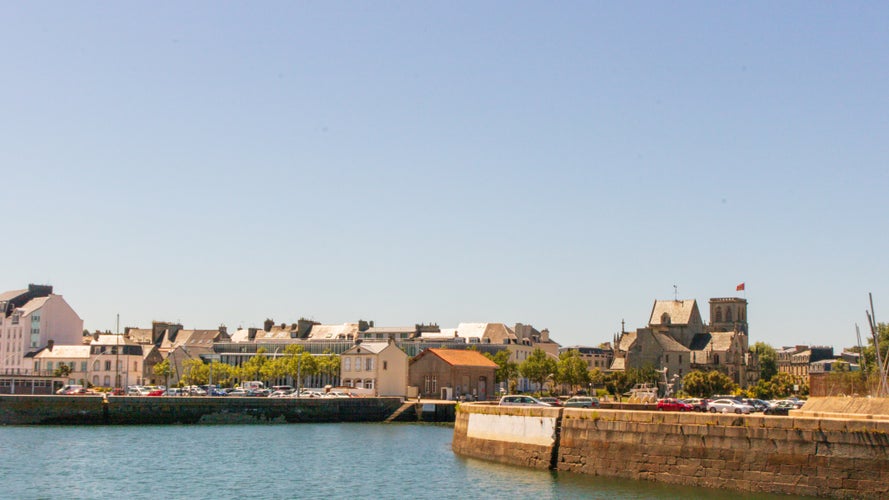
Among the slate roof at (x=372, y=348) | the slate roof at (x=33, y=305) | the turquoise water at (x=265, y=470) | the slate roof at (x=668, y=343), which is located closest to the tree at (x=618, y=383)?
the slate roof at (x=668, y=343)

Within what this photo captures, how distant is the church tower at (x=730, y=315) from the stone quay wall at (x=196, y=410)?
87.7 m

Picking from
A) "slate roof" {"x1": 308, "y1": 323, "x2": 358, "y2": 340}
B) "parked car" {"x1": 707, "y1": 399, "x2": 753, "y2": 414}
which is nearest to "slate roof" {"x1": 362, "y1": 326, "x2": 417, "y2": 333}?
"slate roof" {"x1": 308, "y1": 323, "x2": 358, "y2": 340}

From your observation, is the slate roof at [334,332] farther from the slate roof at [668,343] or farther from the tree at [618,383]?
the slate roof at [668,343]

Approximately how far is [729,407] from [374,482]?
31377mm

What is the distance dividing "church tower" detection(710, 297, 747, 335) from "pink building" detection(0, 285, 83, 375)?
107m

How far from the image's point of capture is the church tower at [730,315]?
16562 cm

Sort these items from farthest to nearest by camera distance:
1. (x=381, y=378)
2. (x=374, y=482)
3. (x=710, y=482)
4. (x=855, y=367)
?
(x=855, y=367) → (x=381, y=378) → (x=374, y=482) → (x=710, y=482)

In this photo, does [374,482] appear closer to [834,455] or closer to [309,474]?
[309,474]

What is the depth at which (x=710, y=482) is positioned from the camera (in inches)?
1435

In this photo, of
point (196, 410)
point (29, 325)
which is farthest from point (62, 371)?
point (196, 410)

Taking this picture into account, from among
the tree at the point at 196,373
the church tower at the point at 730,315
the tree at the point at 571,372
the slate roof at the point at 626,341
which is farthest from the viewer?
the church tower at the point at 730,315

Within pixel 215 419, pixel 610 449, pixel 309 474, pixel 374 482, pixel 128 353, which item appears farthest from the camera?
pixel 128 353

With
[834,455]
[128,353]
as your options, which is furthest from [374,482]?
[128,353]

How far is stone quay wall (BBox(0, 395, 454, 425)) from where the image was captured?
80.3 meters
